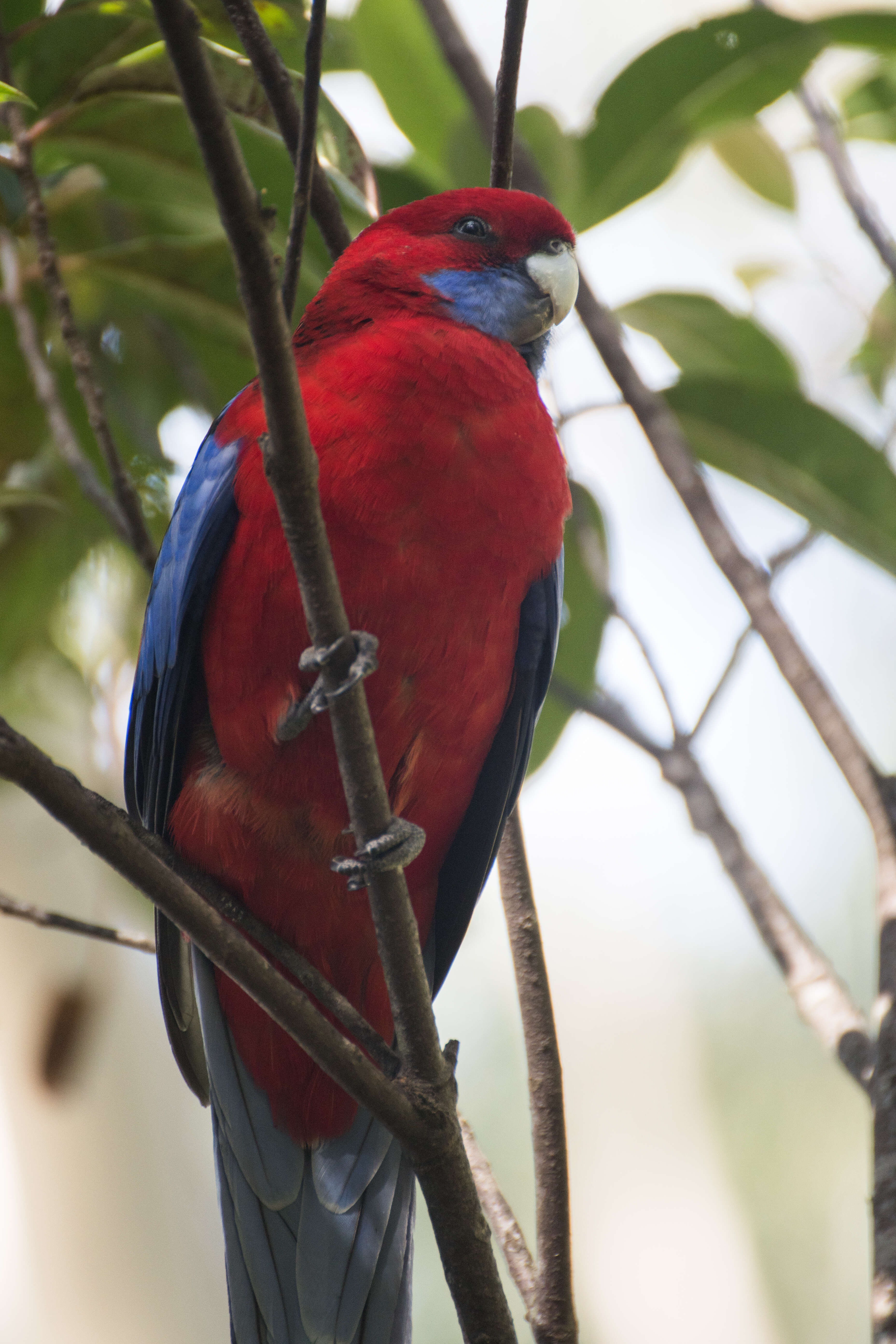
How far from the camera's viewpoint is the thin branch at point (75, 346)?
189 centimetres

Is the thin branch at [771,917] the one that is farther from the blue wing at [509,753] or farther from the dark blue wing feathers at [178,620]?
the dark blue wing feathers at [178,620]

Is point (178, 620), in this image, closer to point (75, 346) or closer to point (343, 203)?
point (75, 346)

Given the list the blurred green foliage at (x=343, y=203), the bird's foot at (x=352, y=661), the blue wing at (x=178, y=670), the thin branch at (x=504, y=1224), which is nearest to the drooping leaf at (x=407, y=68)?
the blurred green foliage at (x=343, y=203)

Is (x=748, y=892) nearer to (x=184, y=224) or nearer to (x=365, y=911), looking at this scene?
(x=365, y=911)

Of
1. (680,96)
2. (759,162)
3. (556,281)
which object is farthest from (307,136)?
(759,162)

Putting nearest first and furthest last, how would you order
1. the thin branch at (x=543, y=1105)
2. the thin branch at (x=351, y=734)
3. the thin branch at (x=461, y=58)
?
the thin branch at (x=351, y=734) < the thin branch at (x=543, y=1105) < the thin branch at (x=461, y=58)

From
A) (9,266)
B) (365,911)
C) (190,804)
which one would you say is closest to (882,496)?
(365,911)

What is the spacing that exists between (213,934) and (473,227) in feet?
4.93

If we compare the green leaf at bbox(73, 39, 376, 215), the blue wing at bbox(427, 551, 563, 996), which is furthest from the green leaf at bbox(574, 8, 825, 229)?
the blue wing at bbox(427, 551, 563, 996)

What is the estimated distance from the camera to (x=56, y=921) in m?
1.65

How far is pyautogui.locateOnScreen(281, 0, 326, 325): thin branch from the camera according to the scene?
3.61 feet

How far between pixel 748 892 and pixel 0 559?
1.88 meters

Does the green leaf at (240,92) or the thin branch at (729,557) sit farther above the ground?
the green leaf at (240,92)

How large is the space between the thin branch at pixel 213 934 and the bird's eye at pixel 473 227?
134 centimetres
